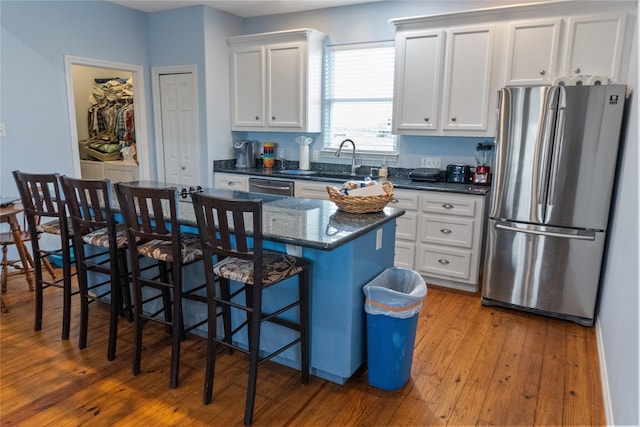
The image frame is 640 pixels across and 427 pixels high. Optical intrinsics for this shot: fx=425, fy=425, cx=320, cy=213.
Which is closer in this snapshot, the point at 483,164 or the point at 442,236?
the point at 442,236

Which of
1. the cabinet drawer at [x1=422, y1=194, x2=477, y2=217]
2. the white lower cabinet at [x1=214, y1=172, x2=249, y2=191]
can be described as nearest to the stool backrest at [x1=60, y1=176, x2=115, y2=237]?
the white lower cabinet at [x1=214, y1=172, x2=249, y2=191]

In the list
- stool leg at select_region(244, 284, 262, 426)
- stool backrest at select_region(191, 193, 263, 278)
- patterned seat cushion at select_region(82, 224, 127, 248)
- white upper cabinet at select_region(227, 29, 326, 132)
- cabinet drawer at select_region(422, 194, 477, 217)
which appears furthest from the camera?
white upper cabinet at select_region(227, 29, 326, 132)

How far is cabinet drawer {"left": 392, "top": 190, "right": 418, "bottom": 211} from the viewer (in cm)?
376

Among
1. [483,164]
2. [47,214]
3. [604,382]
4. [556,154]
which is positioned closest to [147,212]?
[47,214]

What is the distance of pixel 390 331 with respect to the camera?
2.16m

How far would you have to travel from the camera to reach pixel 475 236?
3547 millimetres

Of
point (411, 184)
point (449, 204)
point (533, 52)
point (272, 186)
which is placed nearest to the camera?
point (533, 52)

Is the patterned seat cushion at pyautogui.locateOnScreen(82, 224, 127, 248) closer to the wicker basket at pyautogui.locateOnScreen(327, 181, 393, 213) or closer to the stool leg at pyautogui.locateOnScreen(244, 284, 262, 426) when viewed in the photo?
the stool leg at pyautogui.locateOnScreen(244, 284, 262, 426)

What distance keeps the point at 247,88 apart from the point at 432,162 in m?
2.25

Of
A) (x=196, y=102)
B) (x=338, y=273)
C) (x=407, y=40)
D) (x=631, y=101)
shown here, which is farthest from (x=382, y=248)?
(x=196, y=102)

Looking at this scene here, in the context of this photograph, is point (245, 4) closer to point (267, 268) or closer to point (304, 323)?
point (267, 268)

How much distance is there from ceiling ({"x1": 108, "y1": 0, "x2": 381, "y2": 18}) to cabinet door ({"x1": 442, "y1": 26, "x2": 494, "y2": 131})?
1.15 m

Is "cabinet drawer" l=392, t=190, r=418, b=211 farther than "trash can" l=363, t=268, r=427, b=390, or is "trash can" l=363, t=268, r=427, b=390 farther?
"cabinet drawer" l=392, t=190, r=418, b=211

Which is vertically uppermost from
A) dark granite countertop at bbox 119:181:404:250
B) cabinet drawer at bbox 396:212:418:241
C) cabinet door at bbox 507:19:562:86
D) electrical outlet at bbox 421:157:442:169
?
cabinet door at bbox 507:19:562:86
